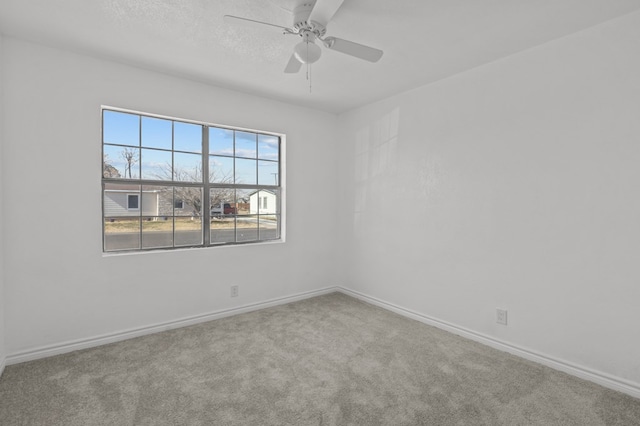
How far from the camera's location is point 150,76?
295cm

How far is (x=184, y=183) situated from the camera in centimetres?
324

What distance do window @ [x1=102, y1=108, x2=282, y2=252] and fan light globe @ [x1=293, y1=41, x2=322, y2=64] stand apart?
1725 millimetres

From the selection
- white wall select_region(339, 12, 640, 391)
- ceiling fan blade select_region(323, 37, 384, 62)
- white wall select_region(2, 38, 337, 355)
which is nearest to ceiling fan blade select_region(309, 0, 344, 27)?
ceiling fan blade select_region(323, 37, 384, 62)

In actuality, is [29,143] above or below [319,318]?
above

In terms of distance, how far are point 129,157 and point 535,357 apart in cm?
392

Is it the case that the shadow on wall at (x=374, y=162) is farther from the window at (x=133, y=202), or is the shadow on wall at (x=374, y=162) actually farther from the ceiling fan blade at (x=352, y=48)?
the window at (x=133, y=202)

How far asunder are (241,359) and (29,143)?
7.78 ft

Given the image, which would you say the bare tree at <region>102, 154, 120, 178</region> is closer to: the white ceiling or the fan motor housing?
the white ceiling

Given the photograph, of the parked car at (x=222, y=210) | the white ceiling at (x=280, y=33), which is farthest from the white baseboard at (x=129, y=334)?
the white ceiling at (x=280, y=33)

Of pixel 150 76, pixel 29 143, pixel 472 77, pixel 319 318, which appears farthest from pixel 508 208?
pixel 29 143

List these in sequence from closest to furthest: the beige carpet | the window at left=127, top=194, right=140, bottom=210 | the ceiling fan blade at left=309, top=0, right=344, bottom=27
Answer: the ceiling fan blade at left=309, top=0, right=344, bottom=27 < the beige carpet < the window at left=127, top=194, right=140, bottom=210

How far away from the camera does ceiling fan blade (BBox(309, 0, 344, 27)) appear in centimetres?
171

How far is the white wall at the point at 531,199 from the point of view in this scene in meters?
2.11

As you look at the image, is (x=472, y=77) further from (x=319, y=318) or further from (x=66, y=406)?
(x=66, y=406)
